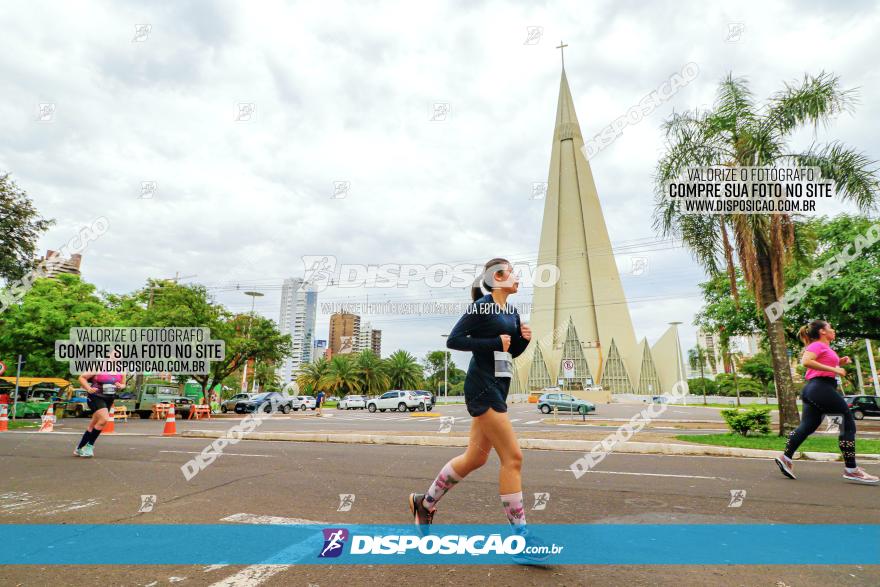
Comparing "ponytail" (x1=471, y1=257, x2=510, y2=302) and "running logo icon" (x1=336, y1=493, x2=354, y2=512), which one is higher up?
"ponytail" (x1=471, y1=257, x2=510, y2=302)

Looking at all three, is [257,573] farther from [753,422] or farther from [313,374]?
[313,374]

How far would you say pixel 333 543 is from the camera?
10.6ft

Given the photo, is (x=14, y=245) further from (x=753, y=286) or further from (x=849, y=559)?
(x=753, y=286)

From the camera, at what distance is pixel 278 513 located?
4211mm

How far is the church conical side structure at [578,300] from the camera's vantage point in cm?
7712

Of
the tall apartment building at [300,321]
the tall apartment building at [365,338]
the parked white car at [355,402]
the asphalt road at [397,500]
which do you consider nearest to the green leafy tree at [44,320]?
the parked white car at [355,402]

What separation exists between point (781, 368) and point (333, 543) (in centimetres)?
1216

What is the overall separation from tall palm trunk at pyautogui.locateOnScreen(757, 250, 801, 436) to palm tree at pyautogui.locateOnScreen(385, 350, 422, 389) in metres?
57.0

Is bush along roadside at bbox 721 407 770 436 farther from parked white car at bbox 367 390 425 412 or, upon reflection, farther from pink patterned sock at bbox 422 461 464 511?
parked white car at bbox 367 390 425 412

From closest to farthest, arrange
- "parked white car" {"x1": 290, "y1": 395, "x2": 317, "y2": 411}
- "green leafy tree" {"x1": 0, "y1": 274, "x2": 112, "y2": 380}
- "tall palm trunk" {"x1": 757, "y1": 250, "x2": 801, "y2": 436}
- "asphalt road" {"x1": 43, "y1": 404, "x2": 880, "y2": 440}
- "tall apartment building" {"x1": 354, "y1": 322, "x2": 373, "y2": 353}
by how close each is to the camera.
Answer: "tall palm trunk" {"x1": 757, "y1": 250, "x2": 801, "y2": 436} < "asphalt road" {"x1": 43, "y1": 404, "x2": 880, "y2": 440} < "green leafy tree" {"x1": 0, "y1": 274, "x2": 112, "y2": 380} < "parked white car" {"x1": 290, "y1": 395, "x2": 317, "y2": 411} < "tall apartment building" {"x1": 354, "y1": 322, "x2": 373, "y2": 353}

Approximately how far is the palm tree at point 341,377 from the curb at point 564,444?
49.8 meters

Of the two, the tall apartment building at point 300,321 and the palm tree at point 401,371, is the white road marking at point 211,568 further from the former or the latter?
the tall apartment building at point 300,321

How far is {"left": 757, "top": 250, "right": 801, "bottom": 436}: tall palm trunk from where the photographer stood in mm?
11164

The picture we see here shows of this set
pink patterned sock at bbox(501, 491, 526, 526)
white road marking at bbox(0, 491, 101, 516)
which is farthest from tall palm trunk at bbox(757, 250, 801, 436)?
white road marking at bbox(0, 491, 101, 516)
